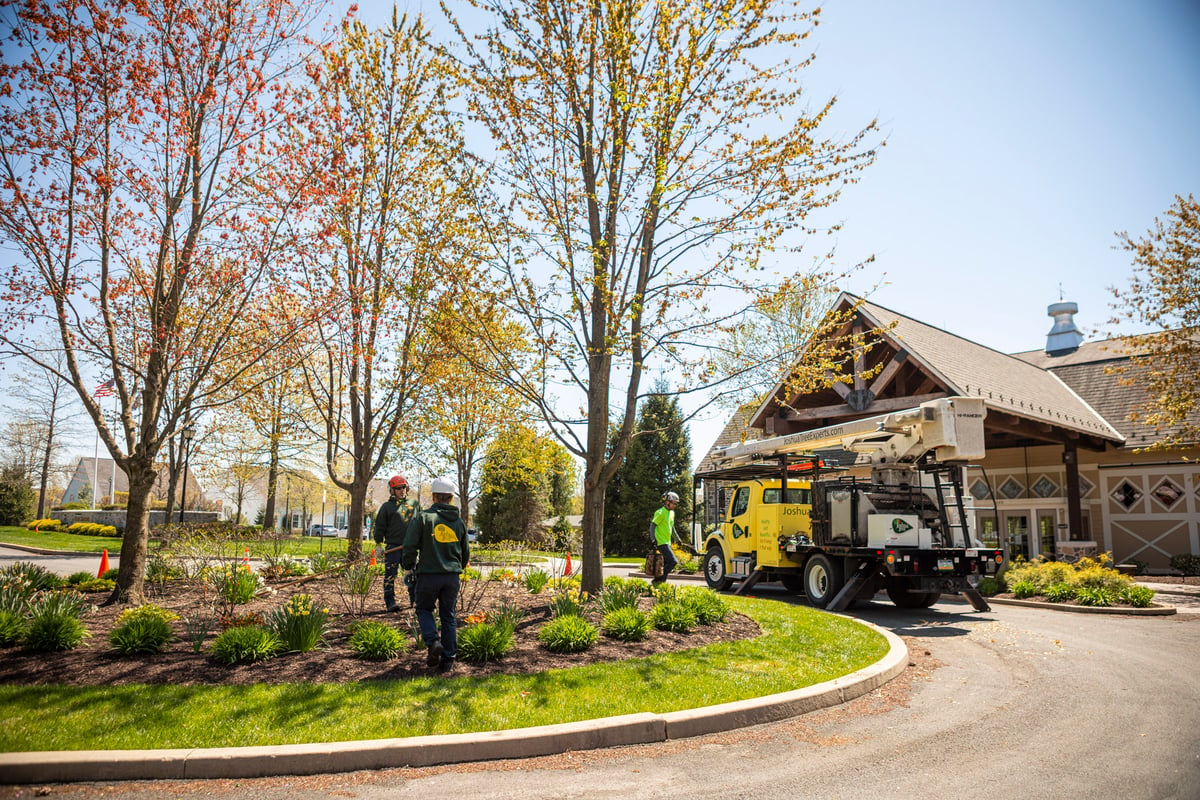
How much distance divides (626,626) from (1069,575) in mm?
10062

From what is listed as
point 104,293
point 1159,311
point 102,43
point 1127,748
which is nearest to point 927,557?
point 1127,748

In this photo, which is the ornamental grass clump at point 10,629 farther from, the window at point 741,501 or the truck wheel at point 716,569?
the truck wheel at point 716,569

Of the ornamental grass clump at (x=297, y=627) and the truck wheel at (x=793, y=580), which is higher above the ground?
the ornamental grass clump at (x=297, y=627)

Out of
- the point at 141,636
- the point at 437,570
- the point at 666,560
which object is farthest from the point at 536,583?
the point at 141,636

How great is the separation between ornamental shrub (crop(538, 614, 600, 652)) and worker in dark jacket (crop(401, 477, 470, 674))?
961mm

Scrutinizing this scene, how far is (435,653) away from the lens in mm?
6344

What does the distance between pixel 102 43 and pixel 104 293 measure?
2.77m

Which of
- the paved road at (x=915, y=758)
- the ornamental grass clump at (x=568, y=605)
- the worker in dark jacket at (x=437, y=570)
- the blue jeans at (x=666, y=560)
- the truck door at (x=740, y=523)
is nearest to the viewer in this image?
the paved road at (x=915, y=758)

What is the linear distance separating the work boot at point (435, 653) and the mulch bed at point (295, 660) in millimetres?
87

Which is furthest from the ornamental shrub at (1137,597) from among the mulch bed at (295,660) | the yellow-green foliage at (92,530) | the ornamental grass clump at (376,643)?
the yellow-green foliage at (92,530)

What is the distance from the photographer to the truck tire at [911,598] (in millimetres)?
12836

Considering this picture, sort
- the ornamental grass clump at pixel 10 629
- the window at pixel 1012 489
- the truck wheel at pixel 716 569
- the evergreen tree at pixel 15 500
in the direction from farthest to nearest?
1. the evergreen tree at pixel 15 500
2. the window at pixel 1012 489
3. the truck wheel at pixel 716 569
4. the ornamental grass clump at pixel 10 629

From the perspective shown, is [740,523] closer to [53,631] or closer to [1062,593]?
[1062,593]

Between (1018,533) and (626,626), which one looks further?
(1018,533)
